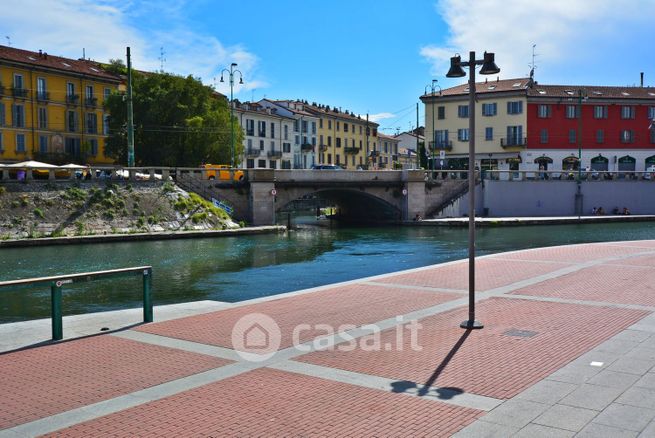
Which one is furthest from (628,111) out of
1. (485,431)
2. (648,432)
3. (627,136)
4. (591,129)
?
(485,431)

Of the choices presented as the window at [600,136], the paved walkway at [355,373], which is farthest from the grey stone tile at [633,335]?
the window at [600,136]

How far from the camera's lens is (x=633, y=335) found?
Result: 38.3 feet

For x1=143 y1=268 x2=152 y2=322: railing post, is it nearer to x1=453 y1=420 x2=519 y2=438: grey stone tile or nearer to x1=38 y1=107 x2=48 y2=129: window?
x1=453 y1=420 x2=519 y2=438: grey stone tile

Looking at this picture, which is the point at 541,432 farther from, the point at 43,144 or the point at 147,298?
the point at 43,144

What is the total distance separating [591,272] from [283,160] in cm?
8105

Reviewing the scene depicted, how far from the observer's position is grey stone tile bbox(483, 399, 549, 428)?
7.39 metres

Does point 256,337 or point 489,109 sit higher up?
point 489,109

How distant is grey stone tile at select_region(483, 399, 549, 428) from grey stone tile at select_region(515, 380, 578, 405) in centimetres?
17

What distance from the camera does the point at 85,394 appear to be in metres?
8.50

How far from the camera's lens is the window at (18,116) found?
2481 inches

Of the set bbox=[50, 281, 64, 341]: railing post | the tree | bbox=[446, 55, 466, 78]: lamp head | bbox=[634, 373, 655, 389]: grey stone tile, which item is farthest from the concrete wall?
bbox=[634, 373, 655, 389]: grey stone tile

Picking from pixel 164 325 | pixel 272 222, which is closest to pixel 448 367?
pixel 164 325

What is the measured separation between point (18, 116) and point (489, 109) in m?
51.4

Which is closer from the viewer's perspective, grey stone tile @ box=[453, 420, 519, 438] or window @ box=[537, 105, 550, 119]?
grey stone tile @ box=[453, 420, 519, 438]
